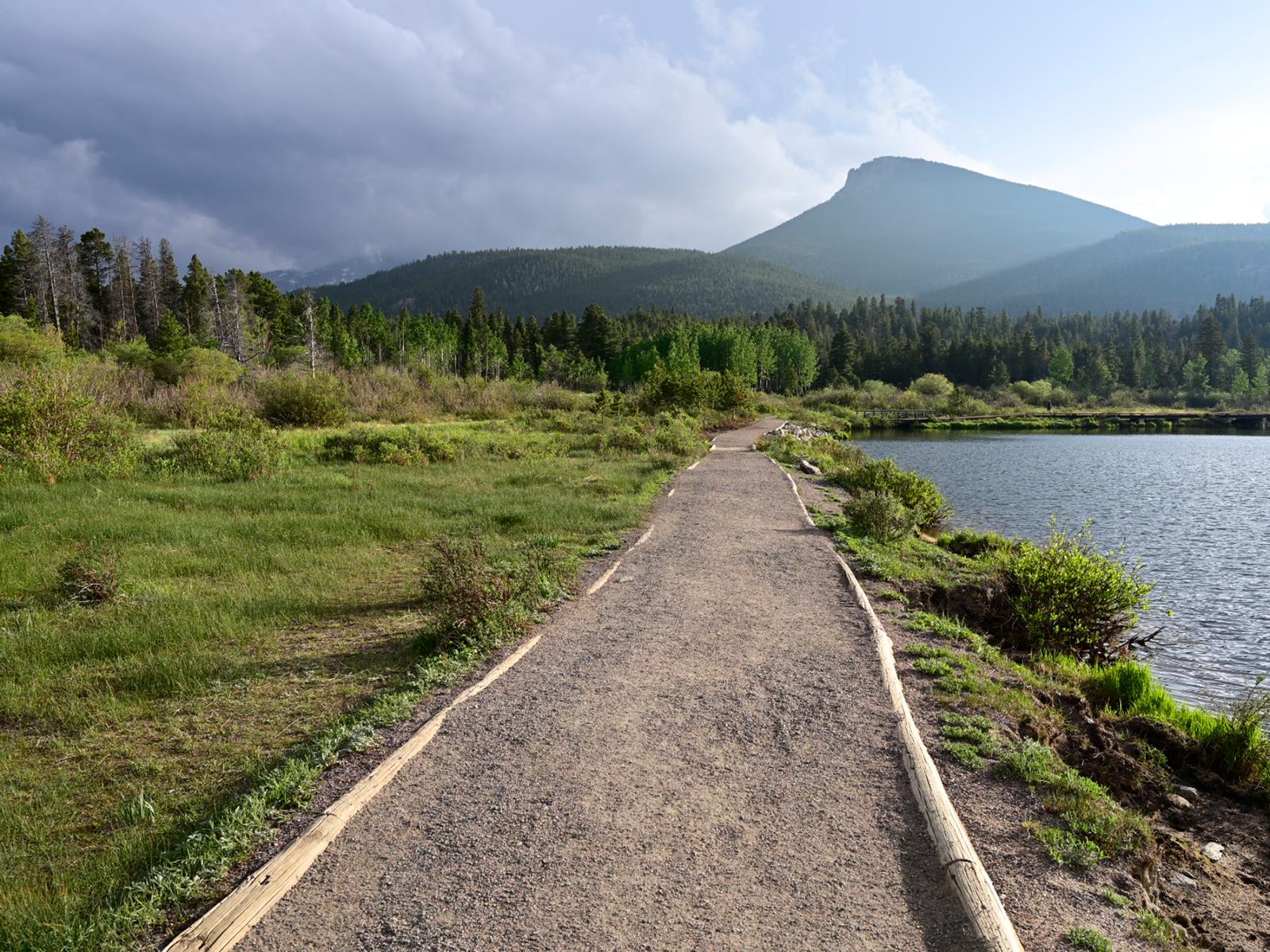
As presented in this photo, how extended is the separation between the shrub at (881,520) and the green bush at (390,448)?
1382 centimetres

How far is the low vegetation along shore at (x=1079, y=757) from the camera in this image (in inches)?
142

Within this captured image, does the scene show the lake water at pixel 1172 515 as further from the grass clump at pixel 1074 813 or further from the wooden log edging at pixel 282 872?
the wooden log edging at pixel 282 872

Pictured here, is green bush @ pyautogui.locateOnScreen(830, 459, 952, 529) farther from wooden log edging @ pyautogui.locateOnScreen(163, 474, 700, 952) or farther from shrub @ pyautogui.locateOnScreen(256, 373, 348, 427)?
shrub @ pyautogui.locateOnScreen(256, 373, 348, 427)

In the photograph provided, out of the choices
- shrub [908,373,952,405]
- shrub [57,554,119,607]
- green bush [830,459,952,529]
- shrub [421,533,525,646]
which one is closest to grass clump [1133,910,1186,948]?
shrub [421,533,525,646]

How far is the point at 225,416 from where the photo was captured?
22359mm

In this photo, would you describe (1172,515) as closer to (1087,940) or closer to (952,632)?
(952,632)

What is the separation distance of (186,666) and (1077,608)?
33.4 ft

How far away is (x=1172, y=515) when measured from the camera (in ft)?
68.3

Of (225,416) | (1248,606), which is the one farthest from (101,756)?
(225,416)

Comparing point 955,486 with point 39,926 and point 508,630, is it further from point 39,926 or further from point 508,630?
point 39,926

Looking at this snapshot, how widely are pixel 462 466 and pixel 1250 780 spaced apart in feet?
61.6

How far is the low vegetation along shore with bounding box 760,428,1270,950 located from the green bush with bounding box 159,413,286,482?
15045 millimetres

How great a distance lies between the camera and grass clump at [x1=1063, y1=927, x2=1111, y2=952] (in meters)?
3.10

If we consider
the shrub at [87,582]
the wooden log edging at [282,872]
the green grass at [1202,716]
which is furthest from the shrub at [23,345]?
the green grass at [1202,716]
